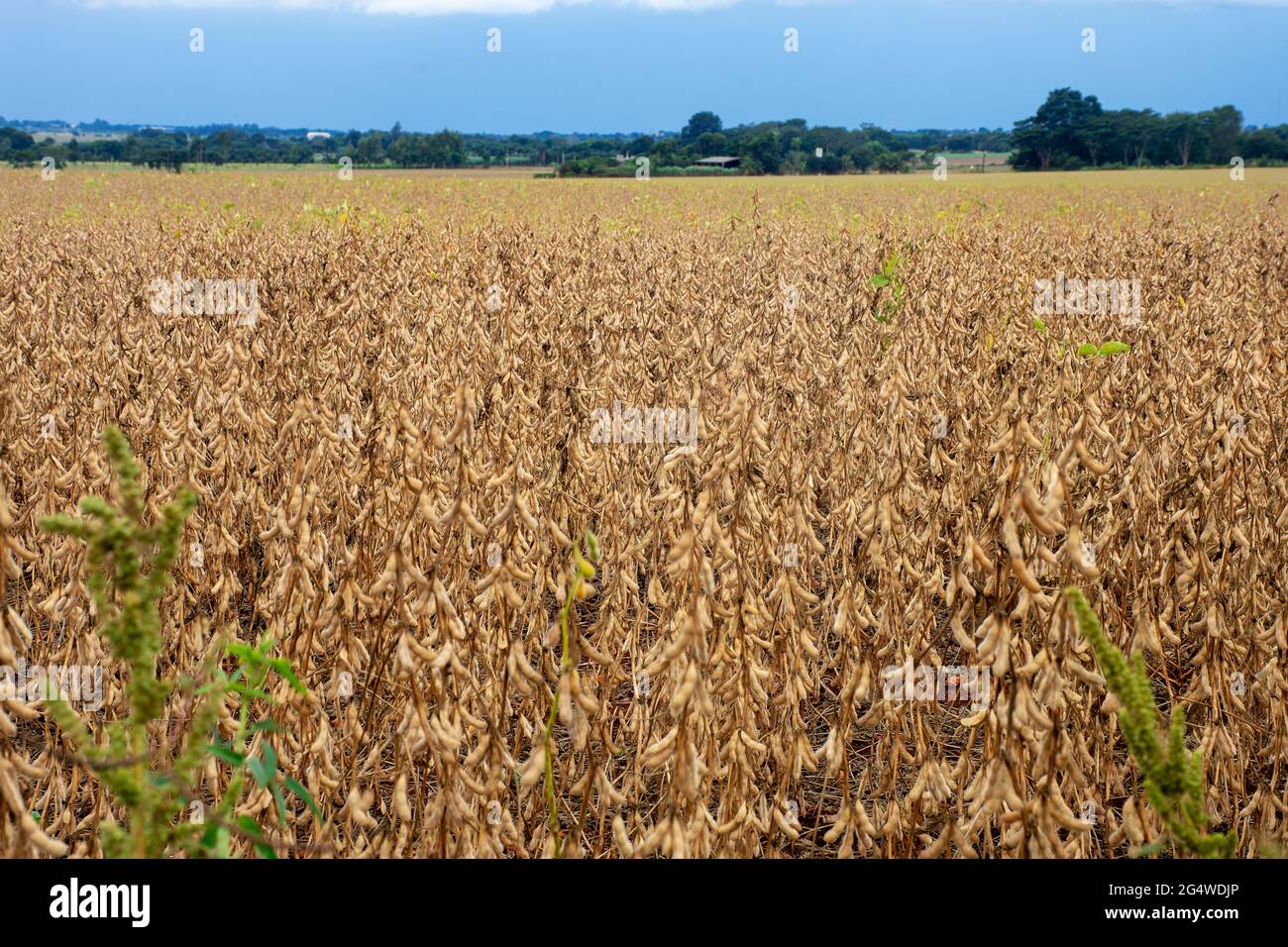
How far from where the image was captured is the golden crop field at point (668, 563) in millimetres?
1995

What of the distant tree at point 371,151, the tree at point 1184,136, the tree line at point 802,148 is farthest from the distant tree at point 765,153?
the tree at point 1184,136

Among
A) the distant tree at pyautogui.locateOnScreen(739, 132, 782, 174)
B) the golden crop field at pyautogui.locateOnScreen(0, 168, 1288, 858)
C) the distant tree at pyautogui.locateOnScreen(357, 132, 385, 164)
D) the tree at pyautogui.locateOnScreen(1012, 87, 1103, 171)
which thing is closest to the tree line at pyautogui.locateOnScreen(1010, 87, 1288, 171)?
the tree at pyautogui.locateOnScreen(1012, 87, 1103, 171)

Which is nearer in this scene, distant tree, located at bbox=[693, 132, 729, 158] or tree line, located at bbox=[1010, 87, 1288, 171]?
tree line, located at bbox=[1010, 87, 1288, 171]

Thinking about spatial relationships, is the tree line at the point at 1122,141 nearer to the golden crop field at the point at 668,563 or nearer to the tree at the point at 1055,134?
the tree at the point at 1055,134

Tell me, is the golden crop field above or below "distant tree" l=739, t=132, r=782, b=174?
below

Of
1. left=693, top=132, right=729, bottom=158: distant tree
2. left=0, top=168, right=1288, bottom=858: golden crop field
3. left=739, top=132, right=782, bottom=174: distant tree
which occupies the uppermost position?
left=693, top=132, right=729, bottom=158: distant tree

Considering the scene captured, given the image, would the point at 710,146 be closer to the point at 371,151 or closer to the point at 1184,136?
the point at 371,151

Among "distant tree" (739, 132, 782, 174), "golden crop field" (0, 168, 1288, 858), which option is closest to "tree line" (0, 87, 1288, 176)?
"distant tree" (739, 132, 782, 174)

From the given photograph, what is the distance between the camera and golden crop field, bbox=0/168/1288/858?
200 centimetres

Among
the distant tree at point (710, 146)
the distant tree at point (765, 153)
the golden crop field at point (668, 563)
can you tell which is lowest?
the golden crop field at point (668, 563)

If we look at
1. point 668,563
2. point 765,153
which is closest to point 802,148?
point 765,153

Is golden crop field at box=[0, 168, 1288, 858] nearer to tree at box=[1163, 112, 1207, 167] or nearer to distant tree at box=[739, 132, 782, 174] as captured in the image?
distant tree at box=[739, 132, 782, 174]
